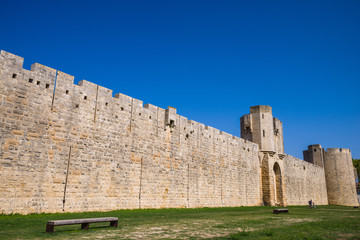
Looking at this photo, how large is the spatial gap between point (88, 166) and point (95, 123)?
210cm

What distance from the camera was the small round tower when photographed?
41.9 metres

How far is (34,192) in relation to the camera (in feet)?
36.7

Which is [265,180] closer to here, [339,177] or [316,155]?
[316,155]

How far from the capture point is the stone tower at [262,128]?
27.8 meters

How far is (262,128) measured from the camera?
27.9 meters

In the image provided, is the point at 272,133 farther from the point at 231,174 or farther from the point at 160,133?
the point at 160,133

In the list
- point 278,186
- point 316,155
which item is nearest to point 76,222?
point 278,186

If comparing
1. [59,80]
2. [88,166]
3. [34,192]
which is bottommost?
[34,192]

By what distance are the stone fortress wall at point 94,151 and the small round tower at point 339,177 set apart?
87.7ft

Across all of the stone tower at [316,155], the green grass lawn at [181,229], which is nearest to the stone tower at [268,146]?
the green grass lawn at [181,229]

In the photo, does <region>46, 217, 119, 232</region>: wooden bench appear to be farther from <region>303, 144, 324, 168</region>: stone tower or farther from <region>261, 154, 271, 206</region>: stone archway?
<region>303, 144, 324, 168</region>: stone tower

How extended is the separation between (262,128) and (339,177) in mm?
22698

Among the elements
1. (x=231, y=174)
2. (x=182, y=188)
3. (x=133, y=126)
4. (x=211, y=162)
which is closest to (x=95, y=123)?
(x=133, y=126)

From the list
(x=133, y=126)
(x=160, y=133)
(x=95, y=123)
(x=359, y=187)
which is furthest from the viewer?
(x=359, y=187)
